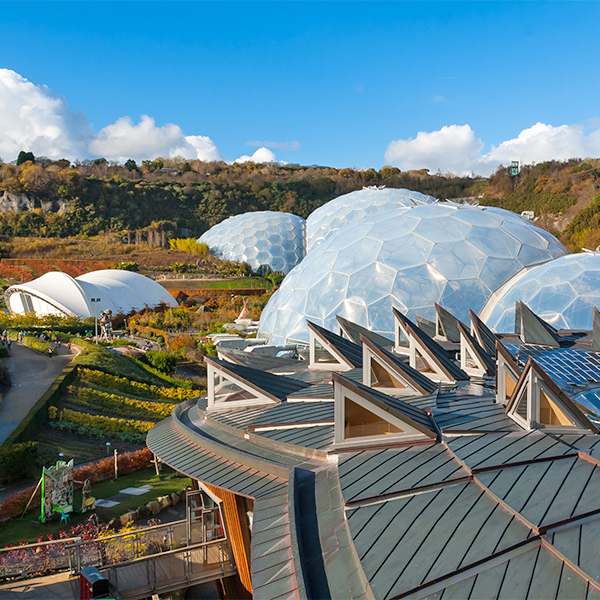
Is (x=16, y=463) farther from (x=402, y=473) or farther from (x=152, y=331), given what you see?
(x=152, y=331)

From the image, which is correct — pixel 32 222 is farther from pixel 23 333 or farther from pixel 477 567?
pixel 477 567

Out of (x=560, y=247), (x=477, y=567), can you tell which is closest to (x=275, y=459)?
(x=477, y=567)

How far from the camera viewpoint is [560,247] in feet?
70.8

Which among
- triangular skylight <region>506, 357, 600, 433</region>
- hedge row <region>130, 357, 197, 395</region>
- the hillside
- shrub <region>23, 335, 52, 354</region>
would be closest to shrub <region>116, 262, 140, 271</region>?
the hillside

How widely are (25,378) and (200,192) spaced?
2676 inches

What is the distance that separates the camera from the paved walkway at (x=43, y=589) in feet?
27.3

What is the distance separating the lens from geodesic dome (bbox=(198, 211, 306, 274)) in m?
50.1

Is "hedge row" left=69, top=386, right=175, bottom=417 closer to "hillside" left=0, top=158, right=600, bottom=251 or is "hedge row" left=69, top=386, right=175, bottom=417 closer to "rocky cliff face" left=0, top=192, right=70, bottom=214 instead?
"hillside" left=0, top=158, right=600, bottom=251

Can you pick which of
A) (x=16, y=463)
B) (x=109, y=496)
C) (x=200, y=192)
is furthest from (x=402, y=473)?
(x=200, y=192)

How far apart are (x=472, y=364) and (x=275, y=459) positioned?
568cm

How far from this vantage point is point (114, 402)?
2003cm

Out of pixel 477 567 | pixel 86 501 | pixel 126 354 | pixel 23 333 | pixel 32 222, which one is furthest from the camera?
pixel 32 222

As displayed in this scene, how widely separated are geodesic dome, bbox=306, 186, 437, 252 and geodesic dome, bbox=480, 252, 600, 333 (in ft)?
80.9

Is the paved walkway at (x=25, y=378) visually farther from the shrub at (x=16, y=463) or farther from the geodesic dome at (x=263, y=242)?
the geodesic dome at (x=263, y=242)
